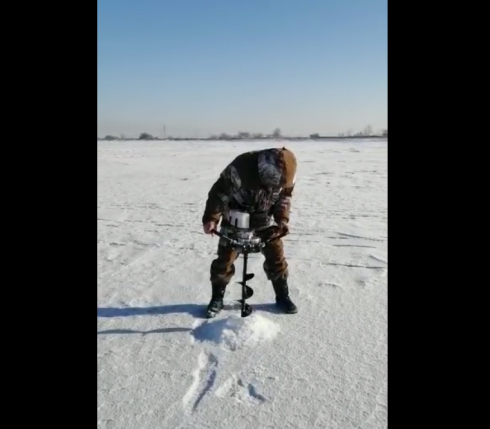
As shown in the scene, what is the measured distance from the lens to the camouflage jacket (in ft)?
9.11

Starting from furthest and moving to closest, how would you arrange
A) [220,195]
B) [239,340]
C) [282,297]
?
[282,297] < [220,195] < [239,340]

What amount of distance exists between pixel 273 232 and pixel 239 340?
848 millimetres

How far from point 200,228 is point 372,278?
295 centimetres

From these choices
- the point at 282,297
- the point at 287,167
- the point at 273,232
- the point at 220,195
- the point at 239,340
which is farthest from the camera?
the point at 282,297

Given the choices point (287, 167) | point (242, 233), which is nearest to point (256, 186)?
point (287, 167)

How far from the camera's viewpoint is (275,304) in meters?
3.28

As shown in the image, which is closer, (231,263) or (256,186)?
(256,186)

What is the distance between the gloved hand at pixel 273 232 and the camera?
3035mm

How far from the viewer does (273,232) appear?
3.05 metres

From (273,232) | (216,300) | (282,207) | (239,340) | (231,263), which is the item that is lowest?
(239,340)

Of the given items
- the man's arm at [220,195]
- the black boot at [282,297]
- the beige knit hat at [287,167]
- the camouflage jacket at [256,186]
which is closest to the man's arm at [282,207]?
the camouflage jacket at [256,186]

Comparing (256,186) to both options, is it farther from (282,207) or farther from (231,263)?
(231,263)

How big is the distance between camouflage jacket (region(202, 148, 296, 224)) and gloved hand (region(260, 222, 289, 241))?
6 cm
